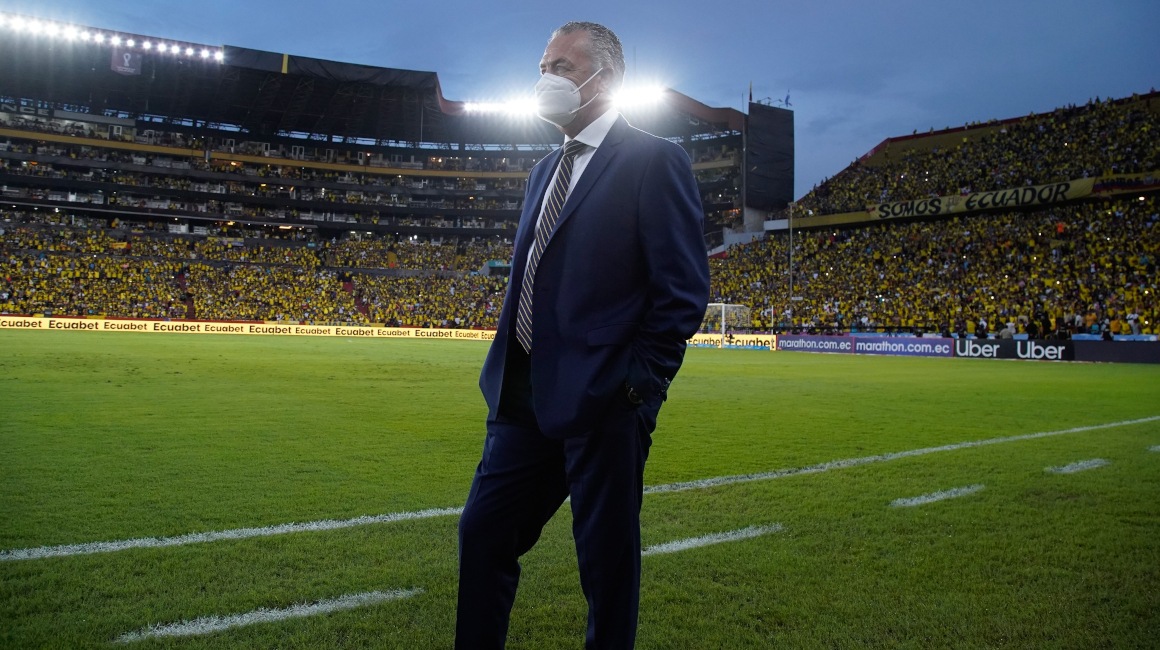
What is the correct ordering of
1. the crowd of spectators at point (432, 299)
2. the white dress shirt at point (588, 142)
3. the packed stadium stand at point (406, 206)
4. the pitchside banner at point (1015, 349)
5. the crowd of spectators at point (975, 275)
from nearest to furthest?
the white dress shirt at point (588, 142), the pitchside banner at point (1015, 349), the crowd of spectators at point (975, 275), the packed stadium stand at point (406, 206), the crowd of spectators at point (432, 299)

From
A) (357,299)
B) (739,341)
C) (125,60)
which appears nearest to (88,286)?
(125,60)

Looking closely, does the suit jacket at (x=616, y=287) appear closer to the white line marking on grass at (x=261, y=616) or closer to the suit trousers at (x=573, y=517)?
the suit trousers at (x=573, y=517)

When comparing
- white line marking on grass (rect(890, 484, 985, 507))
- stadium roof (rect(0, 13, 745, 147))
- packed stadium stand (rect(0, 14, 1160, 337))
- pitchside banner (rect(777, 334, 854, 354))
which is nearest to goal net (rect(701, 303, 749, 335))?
packed stadium stand (rect(0, 14, 1160, 337))

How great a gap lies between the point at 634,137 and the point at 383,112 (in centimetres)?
6380

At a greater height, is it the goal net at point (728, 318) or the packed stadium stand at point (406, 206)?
the packed stadium stand at point (406, 206)

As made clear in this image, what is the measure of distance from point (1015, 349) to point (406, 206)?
56168 mm

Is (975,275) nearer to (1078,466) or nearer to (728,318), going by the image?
(728,318)

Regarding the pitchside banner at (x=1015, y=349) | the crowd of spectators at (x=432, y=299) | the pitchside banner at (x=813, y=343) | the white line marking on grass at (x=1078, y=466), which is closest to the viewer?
the white line marking on grass at (x=1078, y=466)

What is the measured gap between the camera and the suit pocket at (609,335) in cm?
194

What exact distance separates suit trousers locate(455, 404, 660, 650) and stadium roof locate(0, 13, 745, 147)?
172 ft

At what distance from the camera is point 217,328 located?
38.9 m

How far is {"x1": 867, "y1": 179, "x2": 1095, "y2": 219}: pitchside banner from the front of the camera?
113 feet

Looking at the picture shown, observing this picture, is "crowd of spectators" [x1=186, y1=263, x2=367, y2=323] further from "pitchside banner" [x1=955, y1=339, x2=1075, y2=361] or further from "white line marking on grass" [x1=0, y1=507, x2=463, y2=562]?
"white line marking on grass" [x1=0, y1=507, x2=463, y2=562]

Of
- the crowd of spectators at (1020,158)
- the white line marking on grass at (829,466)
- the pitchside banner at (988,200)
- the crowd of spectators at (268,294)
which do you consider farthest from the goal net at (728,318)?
the white line marking on grass at (829,466)
